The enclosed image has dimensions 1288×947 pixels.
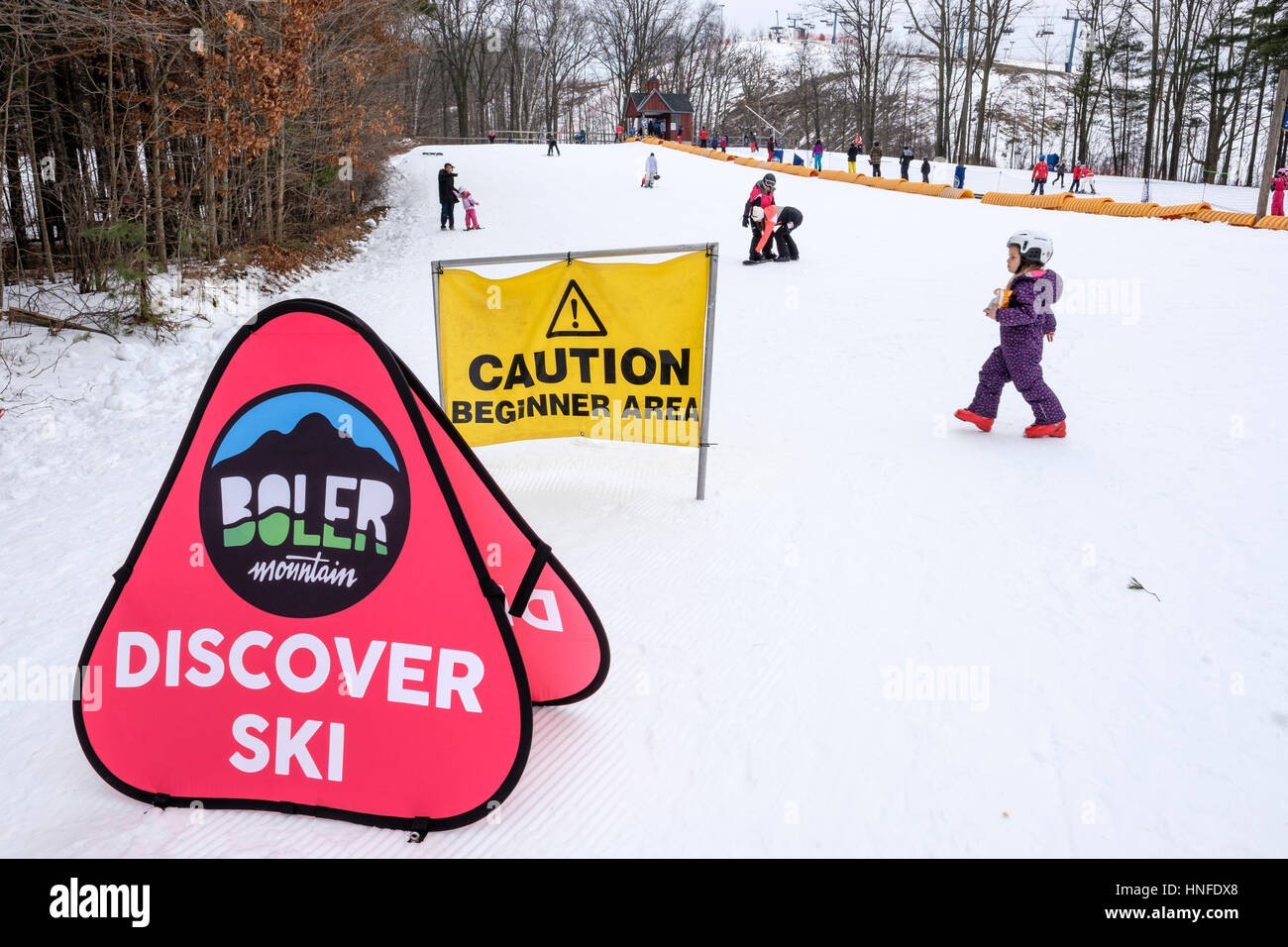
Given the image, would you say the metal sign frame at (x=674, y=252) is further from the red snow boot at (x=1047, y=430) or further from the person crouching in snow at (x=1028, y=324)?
the red snow boot at (x=1047, y=430)

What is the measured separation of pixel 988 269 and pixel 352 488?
1296cm

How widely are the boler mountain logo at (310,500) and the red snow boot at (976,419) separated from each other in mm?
5466

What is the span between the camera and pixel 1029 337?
20.6ft

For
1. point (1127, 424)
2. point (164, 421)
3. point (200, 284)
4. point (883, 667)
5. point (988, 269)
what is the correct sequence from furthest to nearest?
point (988, 269), point (200, 284), point (164, 421), point (1127, 424), point (883, 667)

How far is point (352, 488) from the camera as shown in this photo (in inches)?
112

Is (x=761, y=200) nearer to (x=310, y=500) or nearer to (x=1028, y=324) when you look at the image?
(x=1028, y=324)

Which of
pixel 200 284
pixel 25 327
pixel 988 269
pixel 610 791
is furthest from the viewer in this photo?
pixel 988 269

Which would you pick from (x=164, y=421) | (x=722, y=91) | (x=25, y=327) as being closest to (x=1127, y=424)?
(x=164, y=421)

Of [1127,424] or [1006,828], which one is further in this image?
[1127,424]

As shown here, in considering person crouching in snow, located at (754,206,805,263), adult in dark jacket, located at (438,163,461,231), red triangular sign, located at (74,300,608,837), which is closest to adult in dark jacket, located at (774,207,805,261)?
person crouching in snow, located at (754,206,805,263)

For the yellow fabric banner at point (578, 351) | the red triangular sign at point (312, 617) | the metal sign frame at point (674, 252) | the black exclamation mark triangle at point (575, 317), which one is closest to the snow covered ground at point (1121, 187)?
the metal sign frame at point (674, 252)

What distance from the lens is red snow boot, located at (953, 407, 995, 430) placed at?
6840mm

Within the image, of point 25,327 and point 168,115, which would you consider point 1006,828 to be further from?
point 168,115
